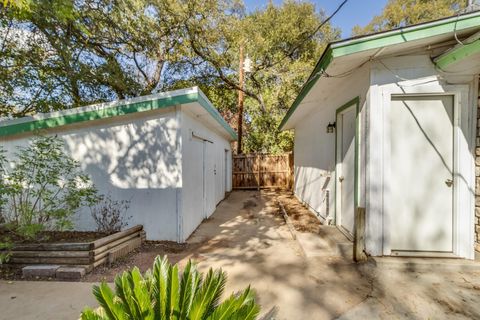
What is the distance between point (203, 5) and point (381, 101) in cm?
1101

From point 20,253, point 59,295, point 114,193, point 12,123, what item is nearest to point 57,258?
point 20,253

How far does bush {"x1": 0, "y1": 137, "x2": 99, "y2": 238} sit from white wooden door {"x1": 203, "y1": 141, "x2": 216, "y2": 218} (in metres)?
2.80

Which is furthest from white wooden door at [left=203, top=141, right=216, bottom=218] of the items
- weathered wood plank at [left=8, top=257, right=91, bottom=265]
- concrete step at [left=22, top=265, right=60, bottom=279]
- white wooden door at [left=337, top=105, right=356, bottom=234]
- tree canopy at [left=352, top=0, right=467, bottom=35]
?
tree canopy at [left=352, top=0, right=467, bottom=35]

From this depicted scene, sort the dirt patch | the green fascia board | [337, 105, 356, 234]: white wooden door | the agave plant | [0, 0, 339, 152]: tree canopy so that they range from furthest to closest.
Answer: [0, 0, 339, 152]: tree canopy → the dirt patch → [337, 105, 356, 234]: white wooden door → the green fascia board → the agave plant

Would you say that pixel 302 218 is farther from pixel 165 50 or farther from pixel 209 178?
pixel 165 50

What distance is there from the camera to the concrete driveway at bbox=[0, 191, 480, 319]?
2600 millimetres

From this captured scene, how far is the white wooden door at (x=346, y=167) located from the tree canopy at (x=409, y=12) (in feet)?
42.2

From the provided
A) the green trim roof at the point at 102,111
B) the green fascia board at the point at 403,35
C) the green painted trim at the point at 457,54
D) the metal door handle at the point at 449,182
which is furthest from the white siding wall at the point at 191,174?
the metal door handle at the point at 449,182

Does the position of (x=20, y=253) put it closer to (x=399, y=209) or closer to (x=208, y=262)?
(x=208, y=262)

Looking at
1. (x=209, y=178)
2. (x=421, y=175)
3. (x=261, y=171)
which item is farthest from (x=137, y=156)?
(x=261, y=171)

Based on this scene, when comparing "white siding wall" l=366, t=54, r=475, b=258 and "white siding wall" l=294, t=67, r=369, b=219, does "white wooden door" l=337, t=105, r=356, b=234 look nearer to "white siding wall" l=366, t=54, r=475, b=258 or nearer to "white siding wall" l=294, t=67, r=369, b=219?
"white siding wall" l=294, t=67, r=369, b=219

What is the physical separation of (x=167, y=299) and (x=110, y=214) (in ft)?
11.8

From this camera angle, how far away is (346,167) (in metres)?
4.73

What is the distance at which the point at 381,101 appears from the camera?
3592 mm
